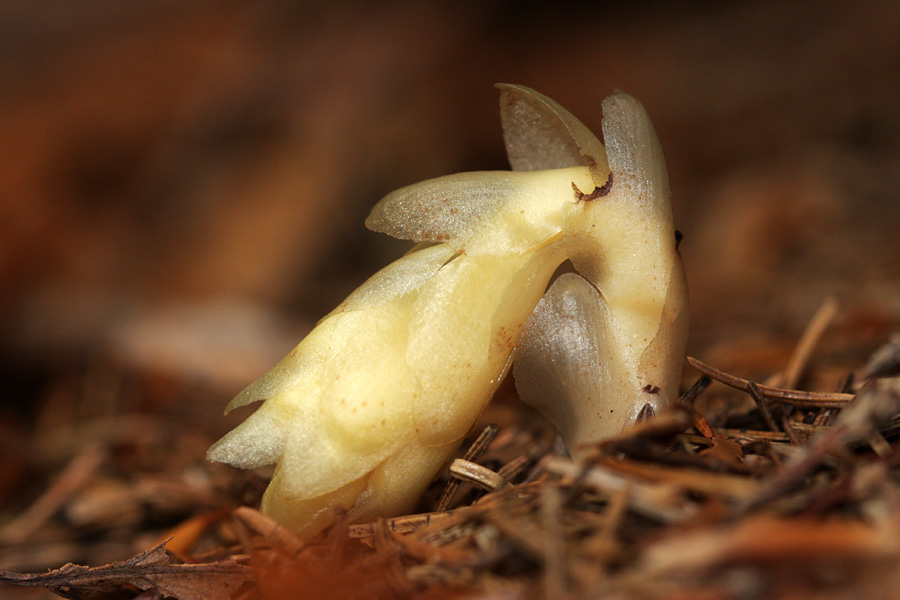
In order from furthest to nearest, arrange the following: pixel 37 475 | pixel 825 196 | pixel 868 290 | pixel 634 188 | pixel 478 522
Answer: pixel 825 196
pixel 868 290
pixel 37 475
pixel 634 188
pixel 478 522

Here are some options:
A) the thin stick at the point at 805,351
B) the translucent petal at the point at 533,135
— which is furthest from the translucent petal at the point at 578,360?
the thin stick at the point at 805,351

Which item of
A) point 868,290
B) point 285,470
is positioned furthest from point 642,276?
point 868,290

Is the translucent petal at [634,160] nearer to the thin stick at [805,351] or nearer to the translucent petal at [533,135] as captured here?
the translucent petal at [533,135]

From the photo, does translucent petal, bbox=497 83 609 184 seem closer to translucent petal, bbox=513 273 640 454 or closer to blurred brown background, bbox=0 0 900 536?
translucent petal, bbox=513 273 640 454

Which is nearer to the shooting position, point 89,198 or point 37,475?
point 37,475

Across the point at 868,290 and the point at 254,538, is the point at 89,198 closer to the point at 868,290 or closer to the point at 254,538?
the point at 254,538

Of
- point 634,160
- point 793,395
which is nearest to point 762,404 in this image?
point 793,395

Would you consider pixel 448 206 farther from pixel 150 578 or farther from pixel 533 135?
pixel 150 578
